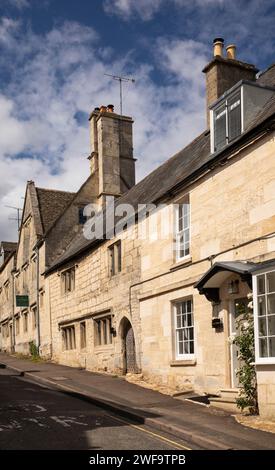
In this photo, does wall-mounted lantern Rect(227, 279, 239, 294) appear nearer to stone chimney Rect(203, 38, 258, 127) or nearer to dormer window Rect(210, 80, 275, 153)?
dormer window Rect(210, 80, 275, 153)

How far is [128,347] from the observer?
19375mm

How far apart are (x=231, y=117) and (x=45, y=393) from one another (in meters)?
8.80

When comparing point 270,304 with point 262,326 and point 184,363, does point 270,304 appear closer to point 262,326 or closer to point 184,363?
point 262,326

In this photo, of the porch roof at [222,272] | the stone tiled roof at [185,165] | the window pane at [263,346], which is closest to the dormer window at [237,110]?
the stone tiled roof at [185,165]

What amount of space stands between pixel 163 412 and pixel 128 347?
753 centimetres

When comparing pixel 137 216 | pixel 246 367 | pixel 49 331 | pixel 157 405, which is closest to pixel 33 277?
pixel 49 331

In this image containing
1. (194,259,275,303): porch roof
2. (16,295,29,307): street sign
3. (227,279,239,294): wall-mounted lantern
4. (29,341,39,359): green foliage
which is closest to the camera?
(194,259,275,303): porch roof

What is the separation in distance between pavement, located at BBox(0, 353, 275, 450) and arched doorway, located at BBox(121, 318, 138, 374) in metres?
0.55

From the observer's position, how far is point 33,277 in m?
32.8

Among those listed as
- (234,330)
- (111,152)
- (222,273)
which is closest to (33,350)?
(111,152)

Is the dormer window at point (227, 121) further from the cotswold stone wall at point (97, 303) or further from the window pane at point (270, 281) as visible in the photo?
the cotswold stone wall at point (97, 303)

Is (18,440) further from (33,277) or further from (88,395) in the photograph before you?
(33,277)

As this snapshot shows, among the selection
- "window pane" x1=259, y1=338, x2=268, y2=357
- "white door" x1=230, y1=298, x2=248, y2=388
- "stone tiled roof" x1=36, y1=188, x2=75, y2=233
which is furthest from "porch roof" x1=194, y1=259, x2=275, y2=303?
"stone tiled roof" x1=36, y1=188, x2=75, y2=233

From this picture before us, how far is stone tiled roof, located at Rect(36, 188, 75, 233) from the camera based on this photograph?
32031 millimetres
